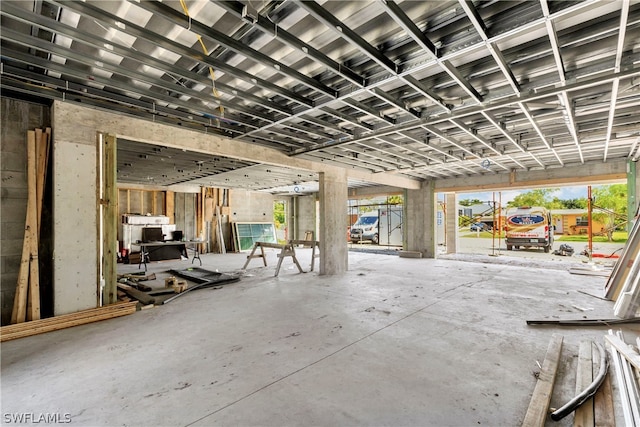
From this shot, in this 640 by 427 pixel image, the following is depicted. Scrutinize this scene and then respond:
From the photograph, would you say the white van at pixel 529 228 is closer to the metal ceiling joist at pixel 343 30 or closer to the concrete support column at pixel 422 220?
the concrete support column at pixel 422 220

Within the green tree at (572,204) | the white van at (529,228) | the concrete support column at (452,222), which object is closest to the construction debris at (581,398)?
the concrete support column at (452,222)

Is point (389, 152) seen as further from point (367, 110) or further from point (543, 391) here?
point (543, 391)

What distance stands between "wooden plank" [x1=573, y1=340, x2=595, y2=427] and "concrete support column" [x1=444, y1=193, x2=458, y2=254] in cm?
941

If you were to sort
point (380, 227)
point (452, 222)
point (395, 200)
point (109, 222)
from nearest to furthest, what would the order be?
1. point (109, 222)
2. point (452, 222)
3. point (380, 227)
4. point (395, 200)

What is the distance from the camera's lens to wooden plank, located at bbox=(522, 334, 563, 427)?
1804 mm

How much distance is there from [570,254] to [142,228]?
16079 mm

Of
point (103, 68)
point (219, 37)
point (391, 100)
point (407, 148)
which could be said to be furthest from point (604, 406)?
point (103, 68)

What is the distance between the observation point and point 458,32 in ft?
8.29

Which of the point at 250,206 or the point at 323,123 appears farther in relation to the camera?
the point at 250,206

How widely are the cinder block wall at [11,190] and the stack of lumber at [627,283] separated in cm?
826

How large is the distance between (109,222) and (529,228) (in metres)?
15.0

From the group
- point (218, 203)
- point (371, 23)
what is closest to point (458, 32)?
point (371, 23)

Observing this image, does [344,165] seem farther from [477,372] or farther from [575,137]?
[477,372]

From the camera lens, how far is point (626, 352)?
237 centimetres
